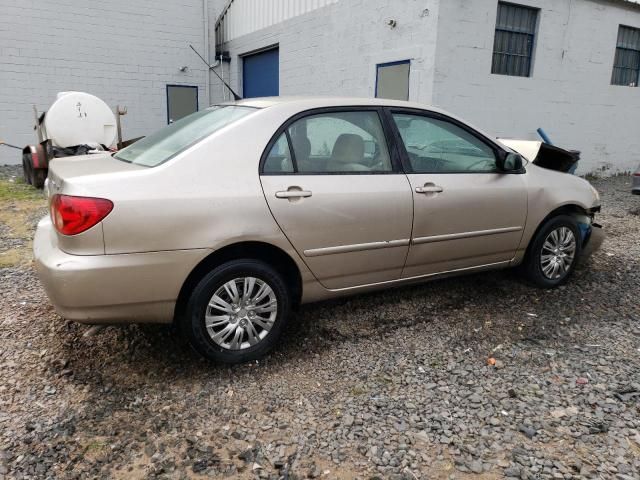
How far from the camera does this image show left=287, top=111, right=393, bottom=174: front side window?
3.24 meters

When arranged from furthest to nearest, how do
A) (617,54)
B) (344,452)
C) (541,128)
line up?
(617,54)
(541,128)
(344,452)

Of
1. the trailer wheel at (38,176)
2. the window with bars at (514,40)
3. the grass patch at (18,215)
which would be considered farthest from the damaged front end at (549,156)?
the trailer wheel at (38,176)

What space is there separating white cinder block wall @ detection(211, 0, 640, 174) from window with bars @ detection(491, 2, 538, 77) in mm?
161

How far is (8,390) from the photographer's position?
2.85m

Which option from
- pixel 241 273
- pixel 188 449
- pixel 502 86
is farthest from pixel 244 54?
pixel 188 449

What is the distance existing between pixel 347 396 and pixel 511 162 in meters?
2.22

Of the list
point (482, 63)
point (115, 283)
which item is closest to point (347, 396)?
point (115, 283)

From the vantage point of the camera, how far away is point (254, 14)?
1263 cm

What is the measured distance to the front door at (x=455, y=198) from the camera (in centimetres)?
361

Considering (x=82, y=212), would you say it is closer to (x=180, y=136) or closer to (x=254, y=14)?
(x=180, y=136)

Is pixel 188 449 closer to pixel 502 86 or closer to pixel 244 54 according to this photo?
pixel 502 86

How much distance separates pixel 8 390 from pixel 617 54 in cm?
1272

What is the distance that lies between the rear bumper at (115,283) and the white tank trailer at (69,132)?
647cm

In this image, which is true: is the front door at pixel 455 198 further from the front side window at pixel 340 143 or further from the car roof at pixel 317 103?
the front side window at pixel 340 143
